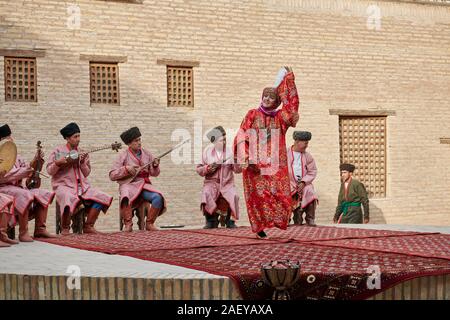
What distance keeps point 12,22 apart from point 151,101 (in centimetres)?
276

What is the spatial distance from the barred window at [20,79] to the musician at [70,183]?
4.28 m

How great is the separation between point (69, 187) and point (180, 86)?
19.2 feet

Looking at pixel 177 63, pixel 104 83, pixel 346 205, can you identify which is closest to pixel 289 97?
pixel 346 205

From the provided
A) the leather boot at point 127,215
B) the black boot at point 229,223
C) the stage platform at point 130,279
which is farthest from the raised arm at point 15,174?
the black boot at point 229,223

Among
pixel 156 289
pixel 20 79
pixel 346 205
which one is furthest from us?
pixel 20 79

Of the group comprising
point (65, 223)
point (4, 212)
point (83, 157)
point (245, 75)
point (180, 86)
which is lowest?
point (65, 223)

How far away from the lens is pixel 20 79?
50.6ft

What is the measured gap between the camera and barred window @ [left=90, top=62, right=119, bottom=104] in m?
16.1

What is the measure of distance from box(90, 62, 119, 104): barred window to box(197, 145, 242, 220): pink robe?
3949mm

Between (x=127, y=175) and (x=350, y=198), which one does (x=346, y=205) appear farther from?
(x=127, y=175)

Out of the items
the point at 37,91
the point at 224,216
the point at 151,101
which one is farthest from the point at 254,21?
the point at 224,216

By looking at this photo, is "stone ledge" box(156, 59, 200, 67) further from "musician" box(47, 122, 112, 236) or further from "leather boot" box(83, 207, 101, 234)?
"leather boot" box(83, 207, 101, 234)

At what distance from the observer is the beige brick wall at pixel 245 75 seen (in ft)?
51.1

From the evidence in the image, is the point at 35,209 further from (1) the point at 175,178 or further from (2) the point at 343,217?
(1) the point at 175,178
